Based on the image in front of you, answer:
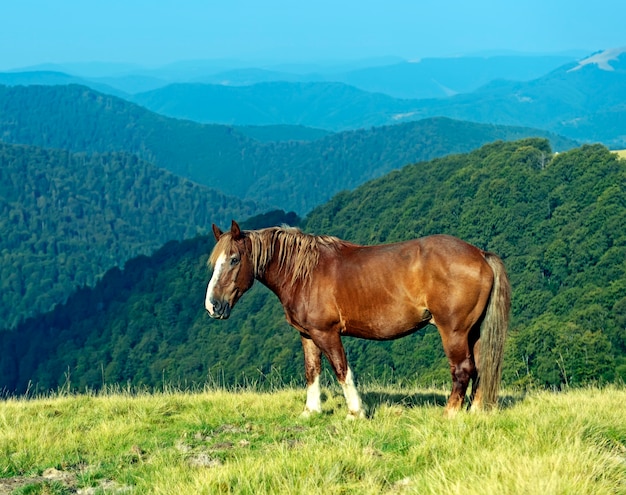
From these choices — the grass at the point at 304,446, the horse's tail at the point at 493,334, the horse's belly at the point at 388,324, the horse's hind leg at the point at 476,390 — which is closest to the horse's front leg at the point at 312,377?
the grass at the point at 304,446

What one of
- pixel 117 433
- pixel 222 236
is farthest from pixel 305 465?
pixel 222 236

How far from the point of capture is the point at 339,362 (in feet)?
28.7

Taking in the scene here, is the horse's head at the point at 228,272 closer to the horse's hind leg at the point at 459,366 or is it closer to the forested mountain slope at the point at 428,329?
the horse's hind leg at the point at 459,366

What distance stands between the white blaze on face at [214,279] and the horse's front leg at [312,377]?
1273mm

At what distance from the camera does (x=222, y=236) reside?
29.6ft

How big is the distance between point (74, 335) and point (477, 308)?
124450mm

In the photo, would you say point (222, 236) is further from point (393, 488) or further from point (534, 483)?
point (534, 483)

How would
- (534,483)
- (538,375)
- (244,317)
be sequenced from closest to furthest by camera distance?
(534,483)
(538,375)
(244,317)

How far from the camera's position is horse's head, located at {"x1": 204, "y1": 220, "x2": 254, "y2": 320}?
28.7 ft

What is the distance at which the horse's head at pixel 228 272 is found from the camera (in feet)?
28.7

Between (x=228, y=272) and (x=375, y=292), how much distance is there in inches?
67.0

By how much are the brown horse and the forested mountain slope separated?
18.1 m

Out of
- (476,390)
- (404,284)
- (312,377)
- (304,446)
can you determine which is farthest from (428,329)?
(304,446)

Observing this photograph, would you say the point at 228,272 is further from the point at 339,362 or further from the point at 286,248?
the point at 339,362
